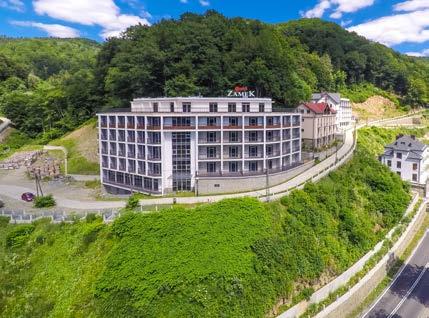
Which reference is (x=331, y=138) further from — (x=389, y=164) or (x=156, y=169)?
(x=156, y=169)

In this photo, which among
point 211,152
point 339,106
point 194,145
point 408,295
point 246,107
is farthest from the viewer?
point 339,106

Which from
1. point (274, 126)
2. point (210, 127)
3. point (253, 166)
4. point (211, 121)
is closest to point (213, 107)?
point (211, 121)

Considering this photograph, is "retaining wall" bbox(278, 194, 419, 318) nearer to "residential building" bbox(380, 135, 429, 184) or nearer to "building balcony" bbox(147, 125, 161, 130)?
"building balcony" bbox(147, 125, 161, 130)

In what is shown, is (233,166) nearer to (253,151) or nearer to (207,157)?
Answer: (253,151)

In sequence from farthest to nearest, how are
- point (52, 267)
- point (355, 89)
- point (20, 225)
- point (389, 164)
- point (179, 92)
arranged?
point (355, 89) < point (389, 164) < point (179, 92) < point (20, 225) < point (52, 267)

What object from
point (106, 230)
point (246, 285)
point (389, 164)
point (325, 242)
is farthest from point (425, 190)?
point (106, 230)

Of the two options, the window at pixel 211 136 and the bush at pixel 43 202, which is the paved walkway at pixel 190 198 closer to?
the bush at pixel 43 202
